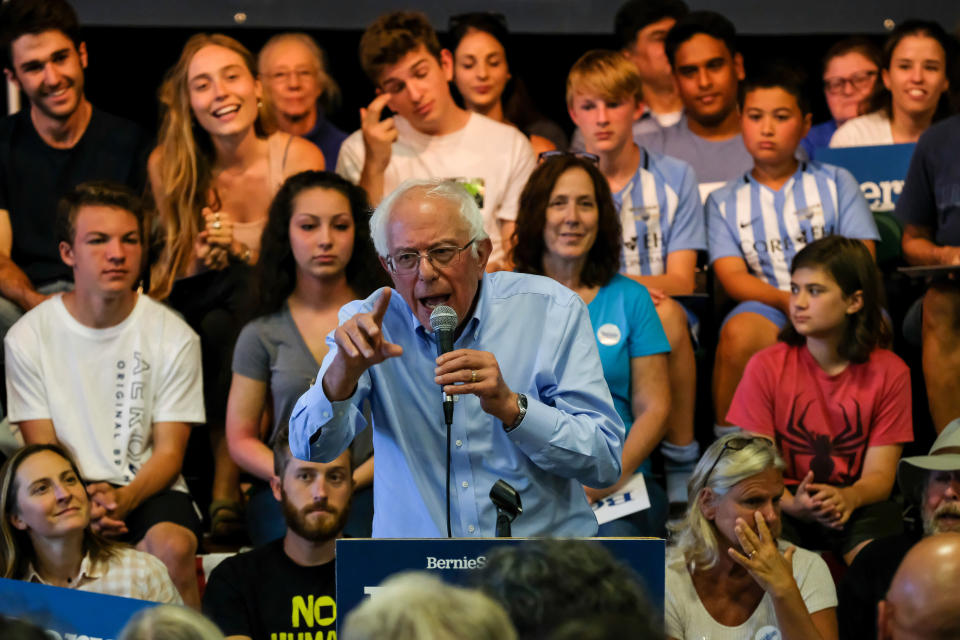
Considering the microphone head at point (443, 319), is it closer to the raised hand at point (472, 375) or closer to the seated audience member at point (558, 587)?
the raised hand at point (472, 375)

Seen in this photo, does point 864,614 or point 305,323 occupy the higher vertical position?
point 305,323

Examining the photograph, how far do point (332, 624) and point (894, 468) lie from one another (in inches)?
73.2

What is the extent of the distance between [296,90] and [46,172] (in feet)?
3.73

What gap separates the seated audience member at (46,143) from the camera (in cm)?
475

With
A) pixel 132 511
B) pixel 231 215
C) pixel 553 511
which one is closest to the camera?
pixel 553 511

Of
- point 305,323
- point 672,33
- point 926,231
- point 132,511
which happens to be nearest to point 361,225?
point 305,323

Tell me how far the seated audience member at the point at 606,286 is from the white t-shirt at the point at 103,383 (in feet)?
4.03

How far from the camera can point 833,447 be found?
13.1 feet

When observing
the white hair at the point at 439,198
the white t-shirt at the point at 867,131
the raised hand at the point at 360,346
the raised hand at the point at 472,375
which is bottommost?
the raised hand at the point at 472,375

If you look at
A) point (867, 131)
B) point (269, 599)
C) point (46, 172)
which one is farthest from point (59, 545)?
point (867, 131)

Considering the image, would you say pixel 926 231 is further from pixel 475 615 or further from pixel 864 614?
pixel 475 615

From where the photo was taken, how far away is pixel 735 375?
4.37 m

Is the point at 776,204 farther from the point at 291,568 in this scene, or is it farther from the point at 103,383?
the point at 103,383

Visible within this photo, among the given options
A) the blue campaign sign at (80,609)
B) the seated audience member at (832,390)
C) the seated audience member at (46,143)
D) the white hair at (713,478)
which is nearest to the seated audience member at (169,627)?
the blue campaign sign at (80,609)
